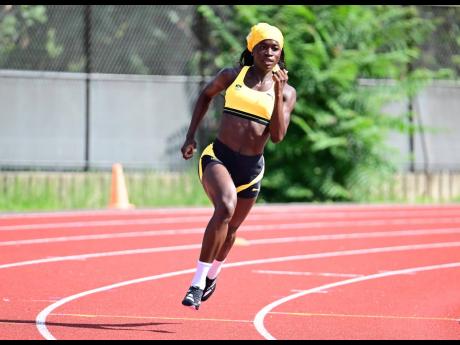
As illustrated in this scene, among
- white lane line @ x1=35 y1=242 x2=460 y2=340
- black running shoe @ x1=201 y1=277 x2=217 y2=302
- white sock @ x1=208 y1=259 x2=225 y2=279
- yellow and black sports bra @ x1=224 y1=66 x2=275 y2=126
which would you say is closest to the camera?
white lane line @ x1=35 y1=242 x2=460 y2=340

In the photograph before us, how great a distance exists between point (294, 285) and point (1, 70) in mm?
12021

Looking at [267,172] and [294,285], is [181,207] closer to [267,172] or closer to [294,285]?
[267,172]

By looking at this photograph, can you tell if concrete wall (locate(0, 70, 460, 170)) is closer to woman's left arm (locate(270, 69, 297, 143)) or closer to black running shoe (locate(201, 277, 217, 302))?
black running shoe (locate(201, 277, 217, 302))

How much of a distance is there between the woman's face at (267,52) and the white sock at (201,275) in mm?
1534

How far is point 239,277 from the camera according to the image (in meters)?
12.4

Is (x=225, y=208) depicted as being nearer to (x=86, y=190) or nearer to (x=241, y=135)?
(x=241, y=135)

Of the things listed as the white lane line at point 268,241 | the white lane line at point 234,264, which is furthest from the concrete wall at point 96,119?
→ the white lane line at point 234,264

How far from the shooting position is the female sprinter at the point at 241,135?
8.95 m

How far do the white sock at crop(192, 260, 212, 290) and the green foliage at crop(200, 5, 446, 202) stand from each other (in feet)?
47.6

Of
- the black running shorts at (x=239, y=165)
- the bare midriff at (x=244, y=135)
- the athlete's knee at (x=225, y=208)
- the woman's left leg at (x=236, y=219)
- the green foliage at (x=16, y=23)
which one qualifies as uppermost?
the green foliage at (x=16, y=23)

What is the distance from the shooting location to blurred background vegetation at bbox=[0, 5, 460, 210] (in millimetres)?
23031

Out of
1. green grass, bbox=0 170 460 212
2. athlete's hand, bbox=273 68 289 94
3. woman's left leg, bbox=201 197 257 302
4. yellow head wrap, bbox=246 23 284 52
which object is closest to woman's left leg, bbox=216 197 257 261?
woman's left leg, bbox=201 197 257 302

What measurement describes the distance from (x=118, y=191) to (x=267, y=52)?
485 inches

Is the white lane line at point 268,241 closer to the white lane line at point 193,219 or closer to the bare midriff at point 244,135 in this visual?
the white lane line at point 193,219
